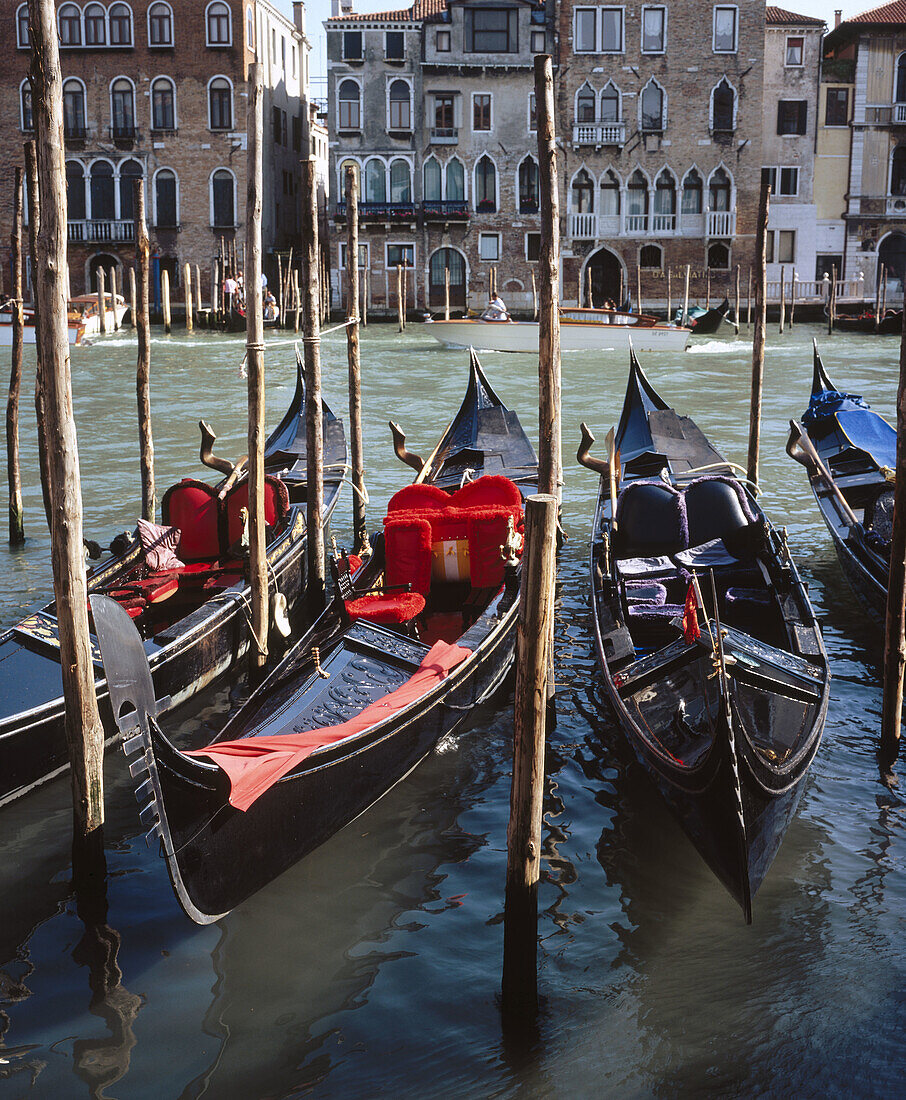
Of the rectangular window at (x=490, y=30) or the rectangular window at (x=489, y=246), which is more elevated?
the rectangular window at (x=490, y=30)

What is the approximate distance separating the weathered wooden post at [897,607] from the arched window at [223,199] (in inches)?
757

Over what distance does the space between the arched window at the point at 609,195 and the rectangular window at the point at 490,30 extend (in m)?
2.81

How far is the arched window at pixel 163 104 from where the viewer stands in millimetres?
21000

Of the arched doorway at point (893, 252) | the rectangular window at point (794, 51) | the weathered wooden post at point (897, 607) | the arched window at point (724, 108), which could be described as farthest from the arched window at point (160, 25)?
the weathered wooden post at point (897, 607)

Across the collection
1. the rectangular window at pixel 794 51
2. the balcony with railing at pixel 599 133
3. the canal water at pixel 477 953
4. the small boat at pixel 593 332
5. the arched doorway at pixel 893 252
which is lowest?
the canal water at pixel 477 953

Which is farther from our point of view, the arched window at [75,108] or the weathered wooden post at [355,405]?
the arched window at [75,108]

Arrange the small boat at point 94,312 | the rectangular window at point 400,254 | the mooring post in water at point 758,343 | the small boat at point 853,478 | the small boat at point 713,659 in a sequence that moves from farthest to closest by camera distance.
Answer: the rectangular window at point 400,254 → the small boat at point 94,312 → the mooring post in water at point 758,343 → the small boat at point 853,478 → the small boat at point 713,659

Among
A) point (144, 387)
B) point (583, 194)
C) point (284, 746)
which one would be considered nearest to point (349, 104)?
point (583, 194)

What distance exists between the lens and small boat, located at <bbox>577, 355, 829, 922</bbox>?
299cm

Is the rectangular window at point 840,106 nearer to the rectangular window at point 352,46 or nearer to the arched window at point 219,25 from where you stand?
the rectangular window at point 352,46

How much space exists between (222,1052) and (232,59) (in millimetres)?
20835

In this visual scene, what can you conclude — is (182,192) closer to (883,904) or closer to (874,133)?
(874,133)

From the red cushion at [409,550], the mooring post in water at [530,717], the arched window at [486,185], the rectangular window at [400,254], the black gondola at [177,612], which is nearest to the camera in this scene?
the mooring post in water at [530,717]

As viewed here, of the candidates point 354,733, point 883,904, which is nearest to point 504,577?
point 354,733
